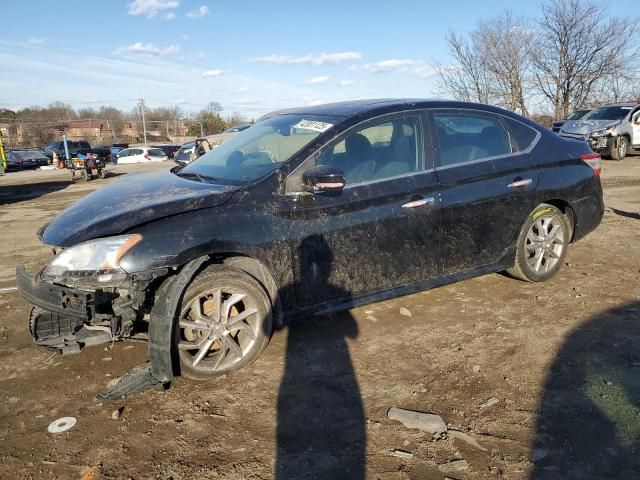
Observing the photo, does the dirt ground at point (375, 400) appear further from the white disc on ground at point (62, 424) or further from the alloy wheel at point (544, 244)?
the alloy wheel at point (544, 244)

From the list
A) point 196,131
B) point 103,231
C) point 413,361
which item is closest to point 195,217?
point 103,231

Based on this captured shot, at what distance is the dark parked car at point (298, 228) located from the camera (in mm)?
2869

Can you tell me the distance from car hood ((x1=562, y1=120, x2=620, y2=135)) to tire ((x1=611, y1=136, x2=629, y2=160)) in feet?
2.09

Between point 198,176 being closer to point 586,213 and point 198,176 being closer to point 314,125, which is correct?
point 314,125

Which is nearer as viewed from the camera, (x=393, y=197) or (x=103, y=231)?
(x=103, y=231)

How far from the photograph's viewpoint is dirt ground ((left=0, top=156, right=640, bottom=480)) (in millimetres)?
2334

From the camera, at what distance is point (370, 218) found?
3500 millimetres

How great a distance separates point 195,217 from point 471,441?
2.02 meters

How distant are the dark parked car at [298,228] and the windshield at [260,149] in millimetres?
19

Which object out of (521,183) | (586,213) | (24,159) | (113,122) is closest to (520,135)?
(521,183)

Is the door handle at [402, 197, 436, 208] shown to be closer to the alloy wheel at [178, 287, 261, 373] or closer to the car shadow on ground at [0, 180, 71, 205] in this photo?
the alloy wheel at [178, 287, 261, 373]

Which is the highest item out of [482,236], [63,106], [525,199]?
[63,106]

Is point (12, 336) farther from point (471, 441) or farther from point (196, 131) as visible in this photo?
point (196, 131)

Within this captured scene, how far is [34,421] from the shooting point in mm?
2750
